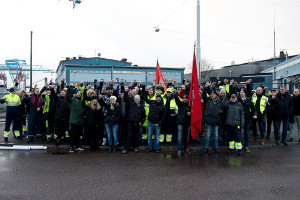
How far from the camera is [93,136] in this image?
8969 millimetres

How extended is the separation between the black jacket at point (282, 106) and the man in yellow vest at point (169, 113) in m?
3.66

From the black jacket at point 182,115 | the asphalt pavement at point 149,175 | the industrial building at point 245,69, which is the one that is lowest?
the asphalt pavement at point 149,175

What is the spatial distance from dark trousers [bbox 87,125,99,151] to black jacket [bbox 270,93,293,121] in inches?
250

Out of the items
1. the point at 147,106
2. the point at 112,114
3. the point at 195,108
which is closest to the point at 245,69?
the point at 147,106

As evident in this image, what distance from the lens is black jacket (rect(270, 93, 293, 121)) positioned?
31.7 feet

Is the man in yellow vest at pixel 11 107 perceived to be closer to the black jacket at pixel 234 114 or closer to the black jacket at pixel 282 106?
the black jacket at pixel 234 114

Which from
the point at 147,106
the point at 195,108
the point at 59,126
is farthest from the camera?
the point at 147,106

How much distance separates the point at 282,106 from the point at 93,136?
6.71 m

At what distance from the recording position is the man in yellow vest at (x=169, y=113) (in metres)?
9.15

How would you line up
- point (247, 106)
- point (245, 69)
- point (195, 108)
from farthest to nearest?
1. point (245, 69)
2. point (247, 106)
3. point (195, 108)

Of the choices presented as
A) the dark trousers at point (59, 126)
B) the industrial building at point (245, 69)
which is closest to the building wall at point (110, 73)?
the industrial building at point (245, 69)

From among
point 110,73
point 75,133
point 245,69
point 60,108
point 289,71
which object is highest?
point 245,69

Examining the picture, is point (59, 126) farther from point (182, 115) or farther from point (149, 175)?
point (149, 175)

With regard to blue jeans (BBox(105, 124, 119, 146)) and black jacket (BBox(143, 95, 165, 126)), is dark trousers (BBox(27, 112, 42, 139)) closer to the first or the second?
blue jeans (BBox(105, 124, 119, 146))
